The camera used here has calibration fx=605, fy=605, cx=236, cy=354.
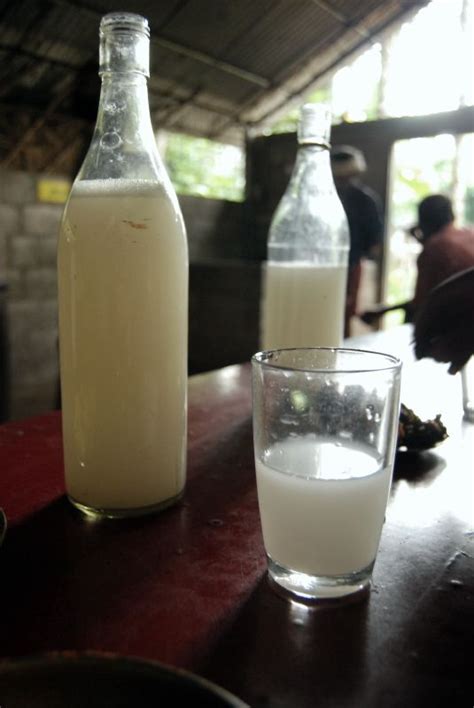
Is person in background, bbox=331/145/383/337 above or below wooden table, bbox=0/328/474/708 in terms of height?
above

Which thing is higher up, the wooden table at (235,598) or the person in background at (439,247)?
the person in background at (439,247)

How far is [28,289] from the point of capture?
3414 mm

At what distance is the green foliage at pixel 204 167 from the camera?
5.88 metres

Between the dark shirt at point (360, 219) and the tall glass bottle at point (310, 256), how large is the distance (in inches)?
96.2

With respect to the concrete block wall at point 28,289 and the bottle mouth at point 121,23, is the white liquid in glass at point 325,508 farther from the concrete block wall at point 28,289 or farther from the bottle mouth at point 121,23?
the concrete block wall at point 28,289

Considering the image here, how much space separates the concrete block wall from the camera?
10.8ft

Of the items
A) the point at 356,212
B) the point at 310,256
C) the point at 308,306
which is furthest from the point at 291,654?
the point at 356,212

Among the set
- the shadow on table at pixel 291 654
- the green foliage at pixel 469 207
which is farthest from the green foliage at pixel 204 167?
the shadow on table at pixel 291 654

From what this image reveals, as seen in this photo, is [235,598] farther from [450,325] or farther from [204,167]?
[204,167]

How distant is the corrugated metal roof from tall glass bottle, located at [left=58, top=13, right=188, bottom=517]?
264 cm

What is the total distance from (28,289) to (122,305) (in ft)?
10.3

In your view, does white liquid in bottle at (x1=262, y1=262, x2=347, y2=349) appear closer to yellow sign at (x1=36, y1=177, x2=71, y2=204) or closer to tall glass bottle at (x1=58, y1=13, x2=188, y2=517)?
tall glass bottle at (x1=58, y1=13, x2=188, y2=517)

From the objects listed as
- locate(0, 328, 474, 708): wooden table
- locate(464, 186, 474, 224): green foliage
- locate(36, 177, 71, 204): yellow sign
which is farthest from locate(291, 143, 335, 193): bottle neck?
locate(464, 186, 474, 224): green foliage

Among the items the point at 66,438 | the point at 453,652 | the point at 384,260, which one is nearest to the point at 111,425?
the point at 66,438
